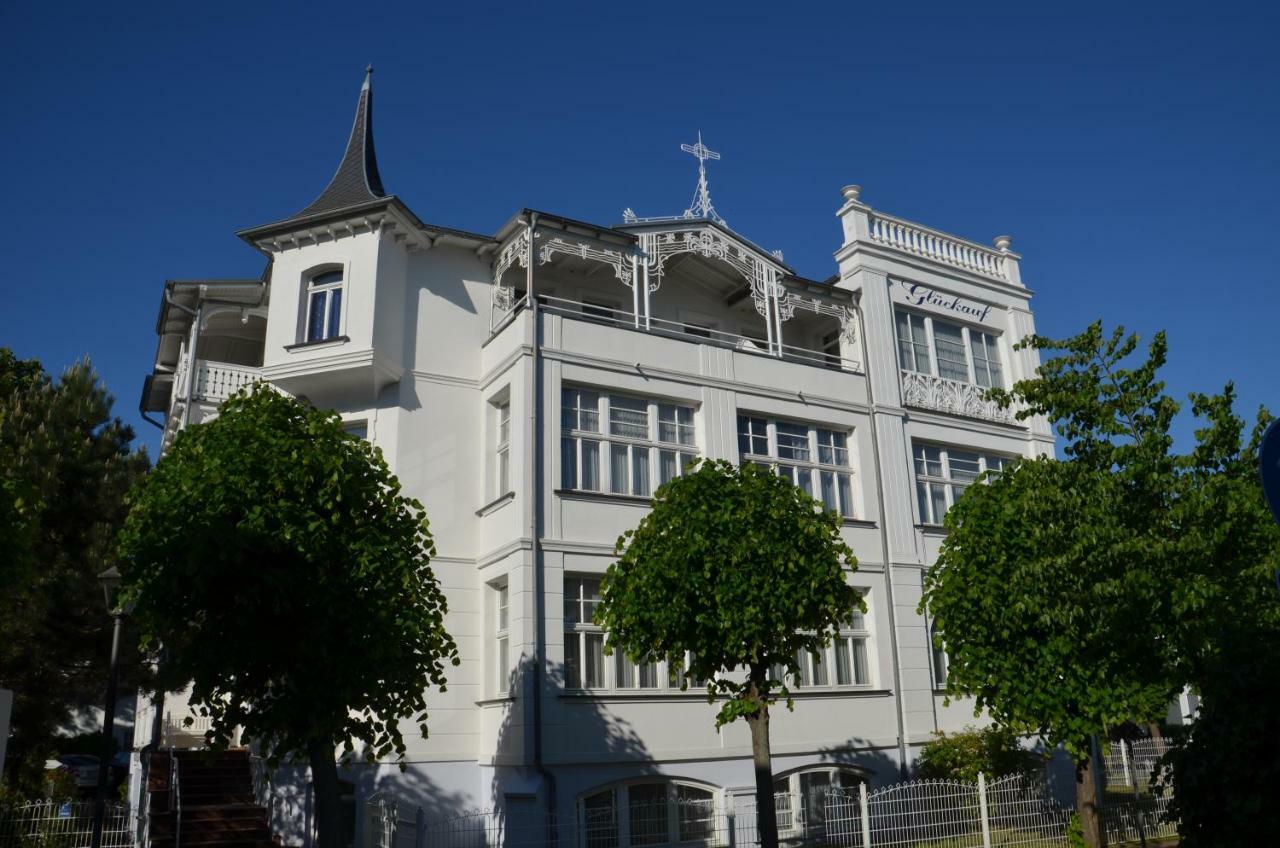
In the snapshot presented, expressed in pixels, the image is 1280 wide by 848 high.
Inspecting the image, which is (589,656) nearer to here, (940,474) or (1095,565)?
(1095,565)

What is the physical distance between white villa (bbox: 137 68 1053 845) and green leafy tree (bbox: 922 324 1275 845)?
3733mm

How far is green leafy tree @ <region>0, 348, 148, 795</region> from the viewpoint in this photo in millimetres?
20641

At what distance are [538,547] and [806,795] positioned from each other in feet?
22.0

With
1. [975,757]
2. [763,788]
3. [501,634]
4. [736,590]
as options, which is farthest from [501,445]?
[975,757]

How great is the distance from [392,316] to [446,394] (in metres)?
1.78

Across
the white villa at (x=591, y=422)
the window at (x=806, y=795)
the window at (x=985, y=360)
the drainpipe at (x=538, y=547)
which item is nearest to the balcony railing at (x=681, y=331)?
the white villa at (x=591, y=422)

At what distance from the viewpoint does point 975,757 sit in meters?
18.9

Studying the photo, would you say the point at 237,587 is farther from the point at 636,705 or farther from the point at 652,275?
the point at 652,275

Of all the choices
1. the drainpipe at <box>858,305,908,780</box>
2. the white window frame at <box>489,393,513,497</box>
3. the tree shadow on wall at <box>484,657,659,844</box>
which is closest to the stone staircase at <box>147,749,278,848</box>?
the tree shadow on wall at <box>484,657,659,844</box>

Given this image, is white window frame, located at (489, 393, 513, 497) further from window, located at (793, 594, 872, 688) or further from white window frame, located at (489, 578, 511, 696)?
window, located at (793, 594, 872, 688)

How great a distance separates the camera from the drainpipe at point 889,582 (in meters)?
19.8

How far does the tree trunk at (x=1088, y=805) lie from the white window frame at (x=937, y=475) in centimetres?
847

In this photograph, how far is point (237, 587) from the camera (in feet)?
40.1

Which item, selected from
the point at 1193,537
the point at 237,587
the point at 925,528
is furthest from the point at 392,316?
the point at 1193,537
